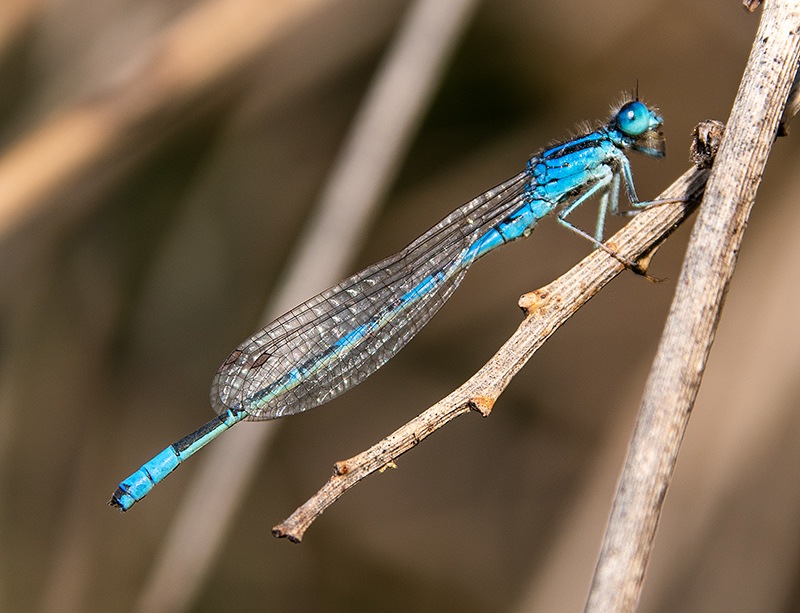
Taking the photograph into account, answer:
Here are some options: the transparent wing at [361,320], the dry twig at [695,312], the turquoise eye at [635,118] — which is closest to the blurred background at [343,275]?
the transparent wing at [361,320]

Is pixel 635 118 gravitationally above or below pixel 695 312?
Result: above

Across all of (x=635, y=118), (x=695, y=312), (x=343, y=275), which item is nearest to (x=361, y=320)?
(x=343, y=275)

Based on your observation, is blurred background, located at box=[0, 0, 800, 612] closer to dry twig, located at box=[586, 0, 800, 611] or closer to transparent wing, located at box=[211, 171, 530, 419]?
transparent wing, located at box=[211, 171, 530, 419]

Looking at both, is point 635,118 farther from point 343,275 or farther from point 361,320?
point 343,275

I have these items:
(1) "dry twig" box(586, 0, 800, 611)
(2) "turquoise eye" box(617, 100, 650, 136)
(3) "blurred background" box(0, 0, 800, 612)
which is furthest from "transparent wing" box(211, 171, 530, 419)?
(1) "dry twig" box(586, 0, 800, 611)

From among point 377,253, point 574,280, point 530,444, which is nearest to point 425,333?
point 377,253

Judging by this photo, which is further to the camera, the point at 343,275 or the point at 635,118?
the point at 343,275

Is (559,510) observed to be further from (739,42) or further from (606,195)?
(739,42)
